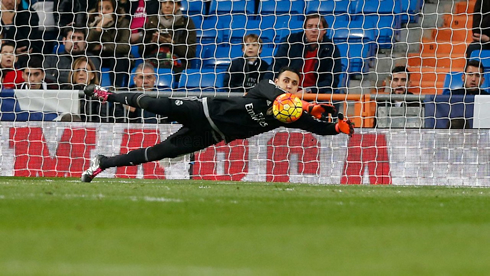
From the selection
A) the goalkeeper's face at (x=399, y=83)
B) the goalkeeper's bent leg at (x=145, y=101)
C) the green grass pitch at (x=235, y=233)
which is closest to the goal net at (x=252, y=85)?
the goalkeeper's face at (x=399, y=83)

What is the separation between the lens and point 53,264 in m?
3.40

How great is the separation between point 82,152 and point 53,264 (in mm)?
7656

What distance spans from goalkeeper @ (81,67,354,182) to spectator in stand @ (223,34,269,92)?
268 cm

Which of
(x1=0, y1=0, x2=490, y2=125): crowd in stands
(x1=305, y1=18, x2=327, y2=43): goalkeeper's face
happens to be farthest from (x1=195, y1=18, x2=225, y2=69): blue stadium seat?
(x1=305, y1=18, x2=327, y2=43): goalkeeper's face

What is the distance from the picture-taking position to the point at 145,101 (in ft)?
27.6

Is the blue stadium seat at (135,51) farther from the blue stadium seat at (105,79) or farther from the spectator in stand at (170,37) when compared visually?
the blue stadium seat at (105,79)

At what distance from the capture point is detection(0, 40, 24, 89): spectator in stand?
1162cm

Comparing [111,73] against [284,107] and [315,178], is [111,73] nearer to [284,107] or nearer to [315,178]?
[315,178]

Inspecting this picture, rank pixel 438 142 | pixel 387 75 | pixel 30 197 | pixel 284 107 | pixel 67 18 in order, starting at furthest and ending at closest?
1. pixel 67 18
2. pixel 387 75
3. pixel 438 142
4. pixel 284 107
5. pixel 30 197

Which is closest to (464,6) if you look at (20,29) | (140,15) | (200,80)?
(200,80)

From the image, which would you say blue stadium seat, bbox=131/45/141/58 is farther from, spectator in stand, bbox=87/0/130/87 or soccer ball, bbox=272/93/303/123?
soccer ball, bbox=272/93/303/123

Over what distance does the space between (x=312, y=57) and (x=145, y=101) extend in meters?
3.69

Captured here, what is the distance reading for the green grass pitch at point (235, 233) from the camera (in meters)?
3.45

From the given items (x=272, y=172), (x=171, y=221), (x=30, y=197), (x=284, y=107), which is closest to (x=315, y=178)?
(x=272, y=172)
